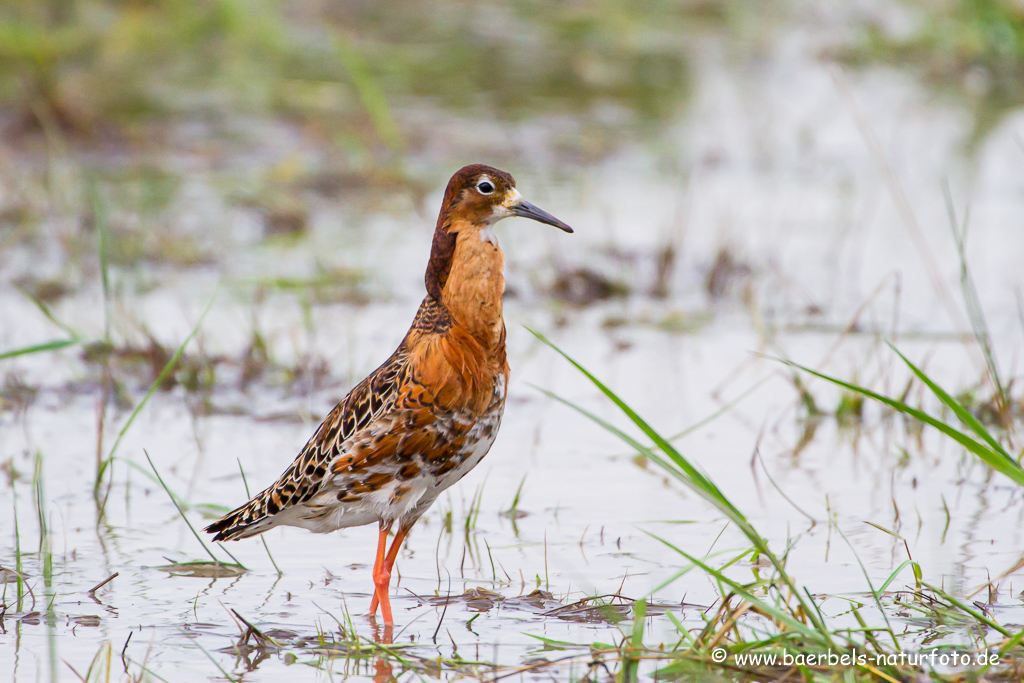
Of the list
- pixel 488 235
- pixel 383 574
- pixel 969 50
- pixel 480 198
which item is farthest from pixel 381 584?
pixel 969 50

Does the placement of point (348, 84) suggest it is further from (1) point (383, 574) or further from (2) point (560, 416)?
(1) point (383, 574)

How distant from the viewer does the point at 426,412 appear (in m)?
4.61

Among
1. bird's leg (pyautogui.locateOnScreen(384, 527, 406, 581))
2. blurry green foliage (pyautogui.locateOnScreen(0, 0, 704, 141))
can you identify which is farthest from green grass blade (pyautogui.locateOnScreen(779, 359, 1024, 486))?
blurry green foliage (pyautogui.locateOnScreen(0, 0, 704, 141))

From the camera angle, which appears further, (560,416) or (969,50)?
(969,50)

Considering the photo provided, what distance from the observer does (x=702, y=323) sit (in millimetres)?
8547

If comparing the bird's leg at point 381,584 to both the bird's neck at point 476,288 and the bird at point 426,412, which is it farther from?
the bird's neck at point 476,288

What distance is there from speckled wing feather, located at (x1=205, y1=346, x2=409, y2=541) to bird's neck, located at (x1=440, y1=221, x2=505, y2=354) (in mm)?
243

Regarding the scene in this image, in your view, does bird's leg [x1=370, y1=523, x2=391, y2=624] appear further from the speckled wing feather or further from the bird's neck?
the bird's neck

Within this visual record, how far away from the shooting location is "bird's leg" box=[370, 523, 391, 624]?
4.71 m

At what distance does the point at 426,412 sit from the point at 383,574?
23.6 inches

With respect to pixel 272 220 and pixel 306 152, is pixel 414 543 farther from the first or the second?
pixel 306 152

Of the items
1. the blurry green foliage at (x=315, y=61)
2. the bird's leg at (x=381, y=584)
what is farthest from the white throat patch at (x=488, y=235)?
the blurry green foliage at (x=315, y=61)

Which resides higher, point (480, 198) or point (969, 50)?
point (969, 50)

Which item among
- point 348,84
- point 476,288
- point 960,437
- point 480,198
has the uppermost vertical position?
point 348,84
